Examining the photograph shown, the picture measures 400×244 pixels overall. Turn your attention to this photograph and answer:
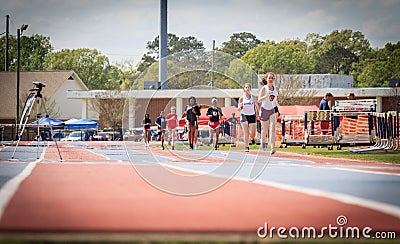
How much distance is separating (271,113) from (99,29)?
38.7 metres

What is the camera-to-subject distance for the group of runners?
64.3ft

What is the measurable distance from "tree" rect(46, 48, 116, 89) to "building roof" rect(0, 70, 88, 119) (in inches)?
772

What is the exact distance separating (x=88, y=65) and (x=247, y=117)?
91.3 m

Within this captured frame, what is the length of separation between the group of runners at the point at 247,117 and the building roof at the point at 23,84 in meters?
55.8

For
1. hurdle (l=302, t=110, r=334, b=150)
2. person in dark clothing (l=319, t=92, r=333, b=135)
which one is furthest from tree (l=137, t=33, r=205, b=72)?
hurdle (l=302, t=110, r=334, b=150)

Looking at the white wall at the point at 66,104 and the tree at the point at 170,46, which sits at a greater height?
the tree at the point at 170,46

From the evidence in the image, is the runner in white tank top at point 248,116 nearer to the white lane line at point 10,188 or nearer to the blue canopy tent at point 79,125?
the white lane line at point 10,188

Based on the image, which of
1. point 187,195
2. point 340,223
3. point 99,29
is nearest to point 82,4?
point 99,29

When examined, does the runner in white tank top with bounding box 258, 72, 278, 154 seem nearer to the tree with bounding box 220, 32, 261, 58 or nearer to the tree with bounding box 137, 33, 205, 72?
the tree with bounding box 137, 33, 205, 72

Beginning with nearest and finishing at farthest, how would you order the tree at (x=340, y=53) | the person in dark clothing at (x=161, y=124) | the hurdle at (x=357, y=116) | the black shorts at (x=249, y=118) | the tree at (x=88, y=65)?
the black shorts at (x=249, y=118) → the hurdle at (x=357, y=116) → the person in dark clothing at (x=161, y=124) → the tree at (x=88, y=65) → the tree at (x=340, y=53)

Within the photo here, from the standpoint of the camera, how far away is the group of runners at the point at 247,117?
19609 millimetres

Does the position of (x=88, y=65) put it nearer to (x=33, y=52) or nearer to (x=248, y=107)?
(x=33, y=52)

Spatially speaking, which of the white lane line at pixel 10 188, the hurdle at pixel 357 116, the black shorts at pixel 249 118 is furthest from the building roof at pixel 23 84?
the white lane line at pixel 10 188

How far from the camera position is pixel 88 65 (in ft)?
364
